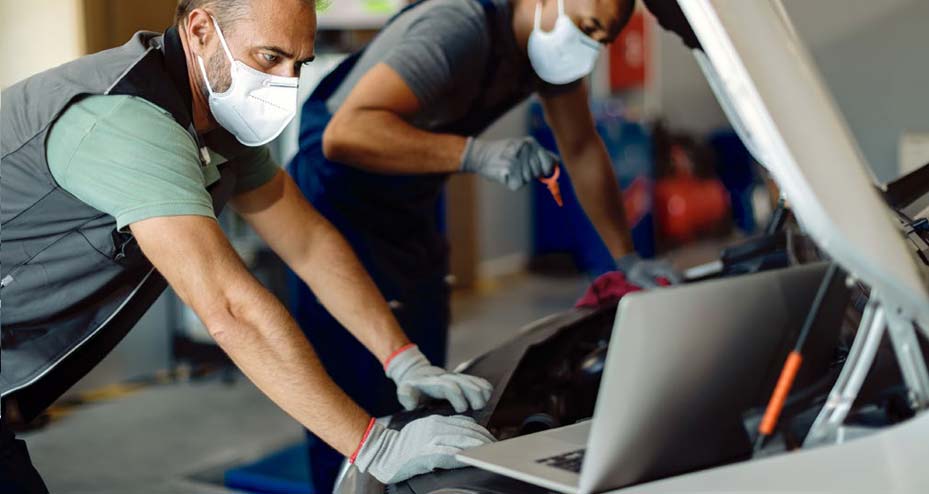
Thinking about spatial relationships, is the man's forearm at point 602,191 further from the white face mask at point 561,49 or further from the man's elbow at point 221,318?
the man's elbow at point 221,318

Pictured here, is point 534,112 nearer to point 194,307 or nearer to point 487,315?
point 487,315

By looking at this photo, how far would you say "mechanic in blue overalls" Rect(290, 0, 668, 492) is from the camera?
85.5 inches

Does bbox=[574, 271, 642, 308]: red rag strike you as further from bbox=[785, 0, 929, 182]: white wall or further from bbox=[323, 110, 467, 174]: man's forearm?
bbox=[785, 0, 929, 182]: white wall

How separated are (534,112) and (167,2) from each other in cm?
534

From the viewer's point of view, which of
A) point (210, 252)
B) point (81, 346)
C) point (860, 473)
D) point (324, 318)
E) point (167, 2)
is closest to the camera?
point (860, 473)

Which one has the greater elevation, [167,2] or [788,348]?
[167,2]

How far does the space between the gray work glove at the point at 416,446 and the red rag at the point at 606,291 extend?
2.56ft

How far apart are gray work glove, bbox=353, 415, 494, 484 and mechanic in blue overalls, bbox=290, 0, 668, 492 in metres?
0.84

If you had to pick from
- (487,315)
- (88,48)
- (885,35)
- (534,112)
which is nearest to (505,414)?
(88,48)

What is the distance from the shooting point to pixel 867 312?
1.09 metres

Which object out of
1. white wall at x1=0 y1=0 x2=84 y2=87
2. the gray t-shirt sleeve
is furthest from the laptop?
the gray t-shirt sleeve

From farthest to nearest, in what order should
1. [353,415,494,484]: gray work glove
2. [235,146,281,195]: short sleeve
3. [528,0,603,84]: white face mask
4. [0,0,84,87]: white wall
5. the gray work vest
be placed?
[528,0,603,84]: white face mask
[235,146,281,195]: short sleeve
[0,0,84,87]: white wall
the gray work vest
[353,415,494,484]: gray work glove

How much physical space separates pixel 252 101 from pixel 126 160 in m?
0.28

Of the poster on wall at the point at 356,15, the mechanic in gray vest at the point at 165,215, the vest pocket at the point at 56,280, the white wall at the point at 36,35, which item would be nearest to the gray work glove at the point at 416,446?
the mechanic in gray vest at the point at 165,215
